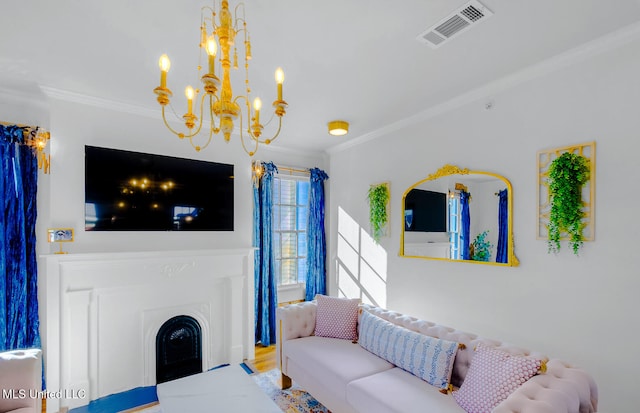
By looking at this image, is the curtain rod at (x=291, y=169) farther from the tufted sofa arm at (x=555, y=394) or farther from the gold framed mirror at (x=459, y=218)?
the tufted sofa arm at (x=555, y=394)

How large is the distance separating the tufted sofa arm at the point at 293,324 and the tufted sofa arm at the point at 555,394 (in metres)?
1.74

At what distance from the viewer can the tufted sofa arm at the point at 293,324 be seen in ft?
9.30

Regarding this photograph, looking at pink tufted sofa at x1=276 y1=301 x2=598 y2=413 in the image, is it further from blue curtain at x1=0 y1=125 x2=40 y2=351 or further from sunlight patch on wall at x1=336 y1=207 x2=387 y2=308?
blue curtain at x1=0 y1=125 x2=40 y2=351

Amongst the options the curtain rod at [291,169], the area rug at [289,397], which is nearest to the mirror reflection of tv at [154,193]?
the curtain rod at [291,169]

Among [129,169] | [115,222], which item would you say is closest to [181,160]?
[129,169]

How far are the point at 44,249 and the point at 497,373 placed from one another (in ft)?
11.8

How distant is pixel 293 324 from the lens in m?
2.85

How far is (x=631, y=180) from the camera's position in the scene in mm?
1943

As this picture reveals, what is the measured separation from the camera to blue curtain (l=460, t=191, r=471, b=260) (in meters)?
2.87

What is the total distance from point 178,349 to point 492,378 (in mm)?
2773

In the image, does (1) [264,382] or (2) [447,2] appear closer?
(2) [447,2]

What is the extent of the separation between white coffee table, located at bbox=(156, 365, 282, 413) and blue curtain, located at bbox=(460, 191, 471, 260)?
2020mm

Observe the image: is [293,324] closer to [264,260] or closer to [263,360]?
[263,360]

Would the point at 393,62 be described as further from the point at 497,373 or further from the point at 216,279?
the point at 216,279
